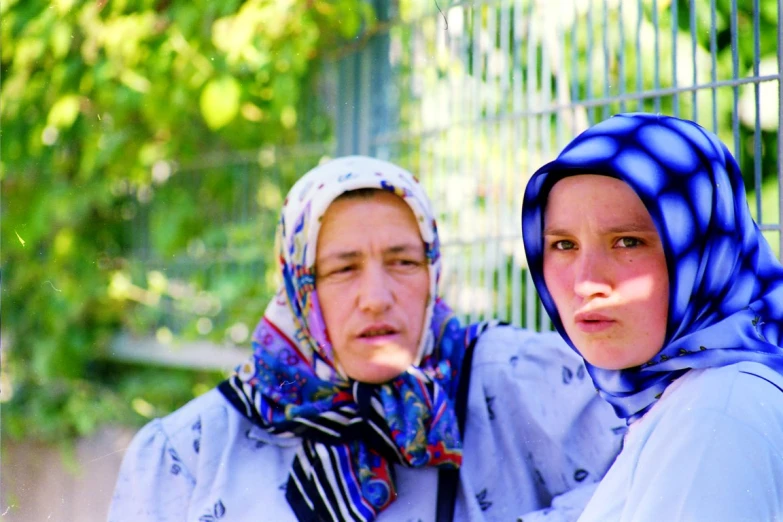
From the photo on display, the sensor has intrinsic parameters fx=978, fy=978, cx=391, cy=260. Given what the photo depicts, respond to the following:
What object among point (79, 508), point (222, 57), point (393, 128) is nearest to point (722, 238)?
point (393, 128)

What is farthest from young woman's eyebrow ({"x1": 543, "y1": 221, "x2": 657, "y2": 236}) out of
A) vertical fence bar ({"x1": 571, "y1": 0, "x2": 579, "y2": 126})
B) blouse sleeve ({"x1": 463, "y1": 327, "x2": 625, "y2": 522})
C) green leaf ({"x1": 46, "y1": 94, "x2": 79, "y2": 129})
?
green leaf ({"x1": 46, "y1": 94, "x2": 79, "y2": 129})

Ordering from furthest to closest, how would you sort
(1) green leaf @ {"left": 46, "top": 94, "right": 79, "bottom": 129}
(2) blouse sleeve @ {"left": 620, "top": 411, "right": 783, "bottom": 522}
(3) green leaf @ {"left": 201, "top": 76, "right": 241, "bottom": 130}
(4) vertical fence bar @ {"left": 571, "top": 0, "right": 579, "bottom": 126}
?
1. (1) green leaf @ {"left": 46, "top": 94, "right": 79, "bottom": 129}
2. (3) green leaf @ {"left": 201, "top": 76, "right": 241, "bottom": 130}
3. (4) vertical fence bar @ {"left": 571, "top": 0, "right": 579, "bottom": 126}
4. (2) blouse sleeve @ {"left": 620, "top": 411, "right": 783, "bottom": 522}

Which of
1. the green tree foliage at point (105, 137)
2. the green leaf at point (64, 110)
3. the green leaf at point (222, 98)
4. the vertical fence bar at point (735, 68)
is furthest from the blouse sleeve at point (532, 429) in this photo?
the green leaf at point (64, 110)

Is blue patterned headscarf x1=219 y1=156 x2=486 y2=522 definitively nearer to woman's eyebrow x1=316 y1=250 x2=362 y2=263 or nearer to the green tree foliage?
woman's eyebrow x1=316 y1=250 x2=362 y2=263

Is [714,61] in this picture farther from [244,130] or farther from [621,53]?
[244,130]

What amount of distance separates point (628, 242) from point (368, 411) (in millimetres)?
1023

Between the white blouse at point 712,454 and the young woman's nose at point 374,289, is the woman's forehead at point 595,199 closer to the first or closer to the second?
the white blouse at point 712,454

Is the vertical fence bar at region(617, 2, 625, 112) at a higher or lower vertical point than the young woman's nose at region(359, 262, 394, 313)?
higher

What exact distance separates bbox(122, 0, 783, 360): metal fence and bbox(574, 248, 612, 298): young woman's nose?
770mm

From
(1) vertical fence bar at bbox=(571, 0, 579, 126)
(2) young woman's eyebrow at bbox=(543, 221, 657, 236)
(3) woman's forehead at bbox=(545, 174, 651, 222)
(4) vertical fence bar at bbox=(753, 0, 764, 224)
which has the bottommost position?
(2) young woman's eyebrow at bbox=(543, 221, 657, 236)

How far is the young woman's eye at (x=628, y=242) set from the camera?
5.05ft

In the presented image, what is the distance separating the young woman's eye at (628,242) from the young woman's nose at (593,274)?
31 millimetres

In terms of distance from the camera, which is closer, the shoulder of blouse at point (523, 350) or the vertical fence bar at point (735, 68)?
the vertical fence bar at point (735, 68)

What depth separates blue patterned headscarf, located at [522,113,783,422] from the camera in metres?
1.47
